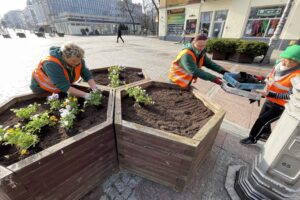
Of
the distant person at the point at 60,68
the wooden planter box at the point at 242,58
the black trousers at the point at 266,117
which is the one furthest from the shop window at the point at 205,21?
the distant person at the point at 60,68

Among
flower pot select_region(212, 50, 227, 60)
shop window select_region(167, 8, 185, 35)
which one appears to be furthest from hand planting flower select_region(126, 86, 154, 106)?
shop window select_region(167, 8, 185, 35)

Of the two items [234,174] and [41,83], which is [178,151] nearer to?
[234,174]

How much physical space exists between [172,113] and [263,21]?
50.6 ft

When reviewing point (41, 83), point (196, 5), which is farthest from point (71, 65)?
point (196, 5)

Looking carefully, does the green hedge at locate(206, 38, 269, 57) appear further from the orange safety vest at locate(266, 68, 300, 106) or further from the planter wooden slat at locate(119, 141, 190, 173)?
the planter wooden slat at locate(119, 141, 190, 173)

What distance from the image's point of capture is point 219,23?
49.1 ft

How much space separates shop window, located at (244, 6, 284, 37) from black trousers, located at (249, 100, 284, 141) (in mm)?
14123

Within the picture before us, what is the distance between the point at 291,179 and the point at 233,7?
1617cm

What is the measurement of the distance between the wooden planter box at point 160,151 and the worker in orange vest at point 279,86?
77 cm

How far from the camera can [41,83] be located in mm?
2297

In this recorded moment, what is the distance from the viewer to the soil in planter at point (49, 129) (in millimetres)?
1400

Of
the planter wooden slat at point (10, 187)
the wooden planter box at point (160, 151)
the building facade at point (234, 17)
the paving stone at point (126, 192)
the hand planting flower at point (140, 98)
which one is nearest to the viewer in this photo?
the planter wooden slat at point (10, 187)

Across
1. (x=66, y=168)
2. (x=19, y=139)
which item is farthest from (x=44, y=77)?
(x=66, y=168)

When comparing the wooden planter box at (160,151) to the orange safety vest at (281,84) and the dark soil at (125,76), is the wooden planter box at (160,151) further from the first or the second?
the dark soil at (125,76)
